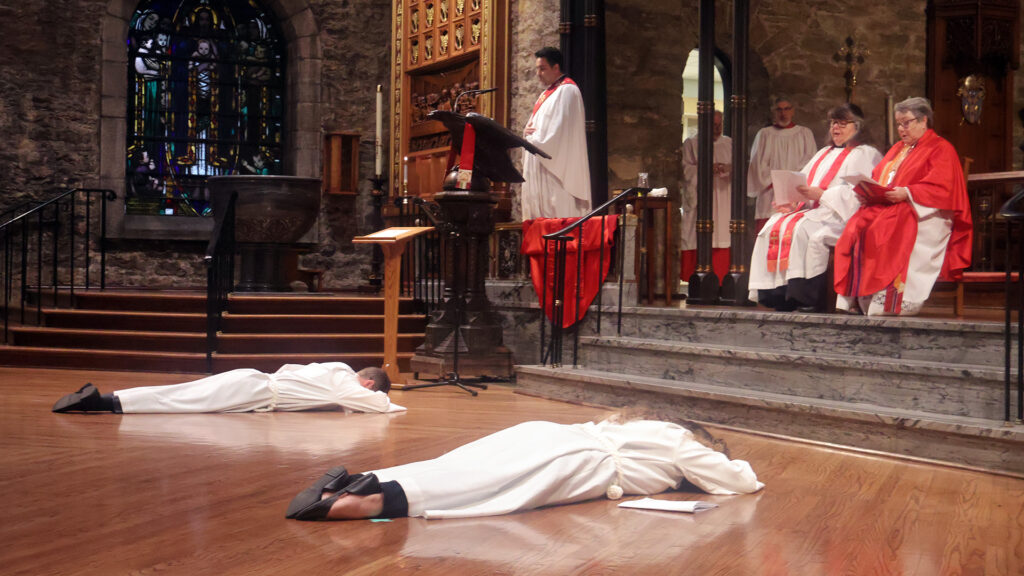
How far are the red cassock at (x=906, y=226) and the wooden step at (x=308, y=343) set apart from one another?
3.32m

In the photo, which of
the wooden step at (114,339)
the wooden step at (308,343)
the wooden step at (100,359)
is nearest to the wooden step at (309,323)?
the wooden step at (308,343)

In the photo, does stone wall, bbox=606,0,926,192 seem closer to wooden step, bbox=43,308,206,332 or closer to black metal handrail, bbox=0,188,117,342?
wooden step, bbox=43,308,206,332

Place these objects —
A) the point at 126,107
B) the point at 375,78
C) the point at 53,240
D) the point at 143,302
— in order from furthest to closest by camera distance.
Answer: the point at 375,78 < the point at 126,107 < the point at 53,240 < the point at 143,302

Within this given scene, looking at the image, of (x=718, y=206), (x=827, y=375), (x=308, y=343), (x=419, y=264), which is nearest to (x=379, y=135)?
(x=419, y=264)

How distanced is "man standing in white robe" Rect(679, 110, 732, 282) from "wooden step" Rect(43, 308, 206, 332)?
474 cm

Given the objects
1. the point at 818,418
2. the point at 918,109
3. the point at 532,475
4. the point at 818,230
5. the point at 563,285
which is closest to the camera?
the point at 532,475

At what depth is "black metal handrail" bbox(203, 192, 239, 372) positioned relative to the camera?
22.9 ft

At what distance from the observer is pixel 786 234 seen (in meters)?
6.10

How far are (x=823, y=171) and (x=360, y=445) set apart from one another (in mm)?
3624

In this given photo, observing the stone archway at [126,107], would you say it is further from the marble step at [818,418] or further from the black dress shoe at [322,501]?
the black dress shoe at [322,501]

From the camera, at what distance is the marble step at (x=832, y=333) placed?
4.59 meters

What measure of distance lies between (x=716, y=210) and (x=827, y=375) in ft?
17.9

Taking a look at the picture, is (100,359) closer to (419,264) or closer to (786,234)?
(419,264)

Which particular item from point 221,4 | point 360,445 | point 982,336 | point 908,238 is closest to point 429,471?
point 360,445
